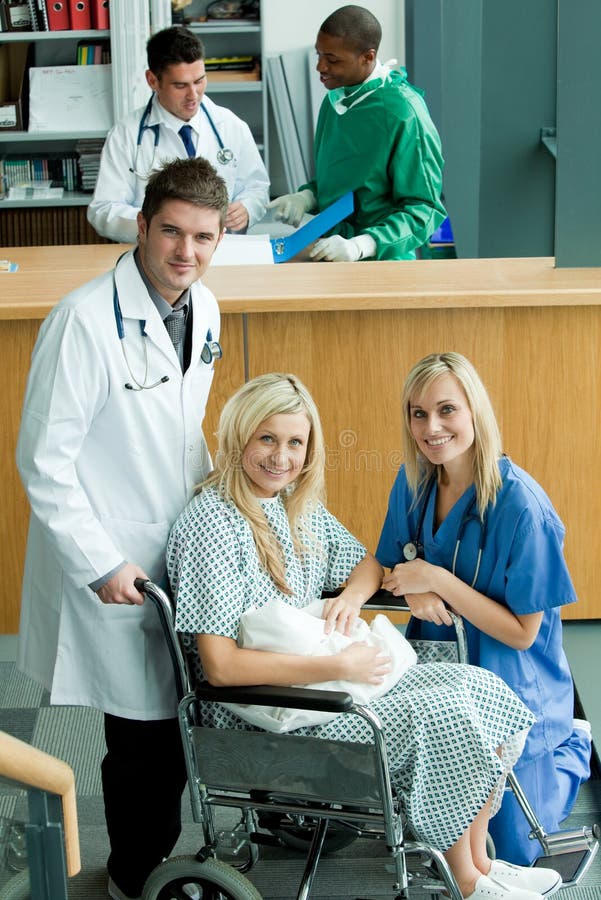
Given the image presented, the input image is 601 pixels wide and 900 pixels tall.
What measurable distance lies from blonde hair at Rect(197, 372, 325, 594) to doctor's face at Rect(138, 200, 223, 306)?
0.24 metres

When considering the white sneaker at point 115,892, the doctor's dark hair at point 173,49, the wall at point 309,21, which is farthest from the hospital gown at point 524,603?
the wall at point 309,21

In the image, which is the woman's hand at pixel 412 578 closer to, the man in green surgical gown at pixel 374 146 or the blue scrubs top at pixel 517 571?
the blue scrubs top at pixel 517 571

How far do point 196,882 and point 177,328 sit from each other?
1009 mm

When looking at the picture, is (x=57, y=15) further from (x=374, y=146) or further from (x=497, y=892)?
(x=497, y=892)

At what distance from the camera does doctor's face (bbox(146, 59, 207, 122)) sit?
3.91 meters

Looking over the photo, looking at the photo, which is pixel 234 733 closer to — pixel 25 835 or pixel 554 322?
pixel 25 835

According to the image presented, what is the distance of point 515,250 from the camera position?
5766 mm

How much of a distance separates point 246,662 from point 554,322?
147 centimetres

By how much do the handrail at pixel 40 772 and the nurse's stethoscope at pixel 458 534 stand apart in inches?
42.7

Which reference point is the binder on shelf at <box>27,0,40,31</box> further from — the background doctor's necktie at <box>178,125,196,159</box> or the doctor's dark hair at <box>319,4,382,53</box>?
the doctor's dark hair at <box>319,4,382,53</box>

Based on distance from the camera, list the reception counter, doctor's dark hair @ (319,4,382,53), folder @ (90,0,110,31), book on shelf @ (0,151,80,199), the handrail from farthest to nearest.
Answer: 1. book on shelf @ (0,151,80,199)
2. folder @ (90,0,110,31)
3. doctor's dark hair @ (319,4,382,53)
4. the reception counter
5. the handrail

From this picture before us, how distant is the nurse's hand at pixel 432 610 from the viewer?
2.12 metres

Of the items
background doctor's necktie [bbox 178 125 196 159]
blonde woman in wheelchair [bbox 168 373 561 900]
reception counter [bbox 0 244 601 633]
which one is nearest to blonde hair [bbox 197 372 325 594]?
blonde woman in wheelchair [bbox 168 373 561 900]

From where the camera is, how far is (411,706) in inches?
74.7
